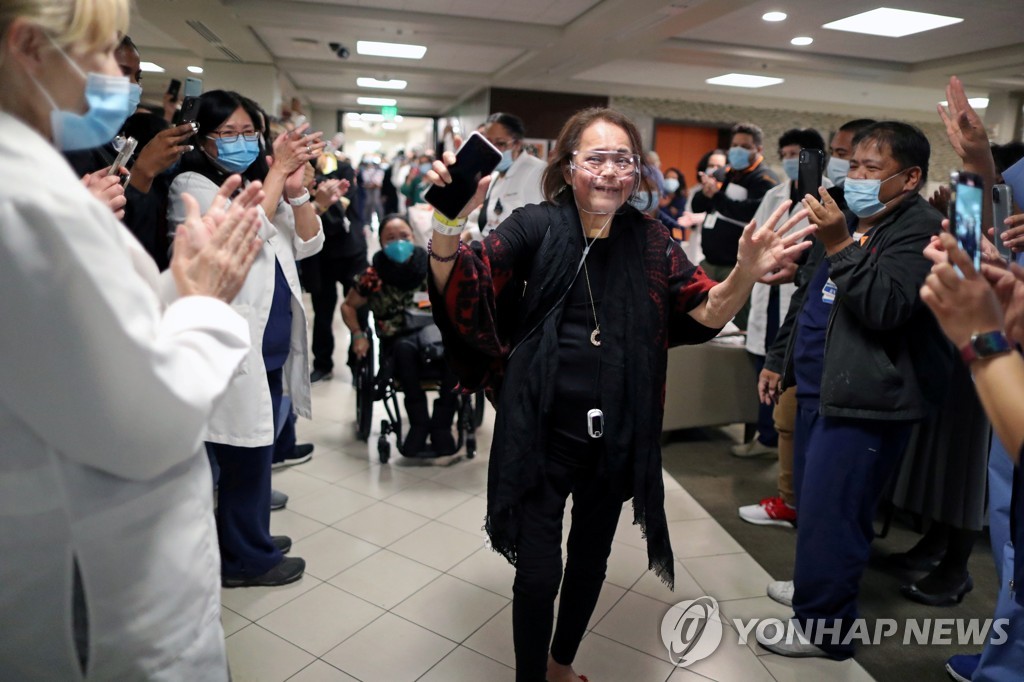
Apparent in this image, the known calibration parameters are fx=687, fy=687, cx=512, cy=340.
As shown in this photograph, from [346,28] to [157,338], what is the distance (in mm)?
7443

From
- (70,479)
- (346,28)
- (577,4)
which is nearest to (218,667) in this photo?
(70,479)

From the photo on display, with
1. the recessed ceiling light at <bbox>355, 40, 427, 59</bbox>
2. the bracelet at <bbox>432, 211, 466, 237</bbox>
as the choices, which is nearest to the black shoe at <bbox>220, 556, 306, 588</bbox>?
the bracelet at <bbox>432, 211, 466, 237</bbox>

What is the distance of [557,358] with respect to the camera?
172cm

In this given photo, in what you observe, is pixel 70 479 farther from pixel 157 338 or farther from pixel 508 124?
pixel 508 124

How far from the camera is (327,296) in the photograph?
17.0 feet

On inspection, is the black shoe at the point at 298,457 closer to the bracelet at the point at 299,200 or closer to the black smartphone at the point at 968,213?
the bracelet at the point at 299,200

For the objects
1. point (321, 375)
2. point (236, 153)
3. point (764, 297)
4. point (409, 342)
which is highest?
point (236, 153)

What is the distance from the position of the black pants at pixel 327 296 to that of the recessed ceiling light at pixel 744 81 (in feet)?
21.7

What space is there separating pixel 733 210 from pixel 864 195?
2483 millimetres

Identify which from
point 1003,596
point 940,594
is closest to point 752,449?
point 940,594

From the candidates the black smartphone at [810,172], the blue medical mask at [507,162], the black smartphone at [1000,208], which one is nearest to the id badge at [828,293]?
the black smartphone at [810,172]

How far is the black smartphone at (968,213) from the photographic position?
44.4 inches

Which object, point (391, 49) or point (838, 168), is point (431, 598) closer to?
point (838, 168)

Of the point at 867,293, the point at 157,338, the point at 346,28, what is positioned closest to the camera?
the point at 157,338
